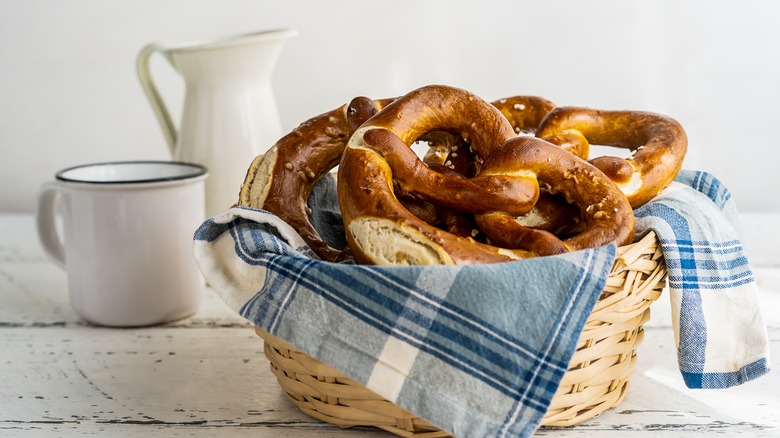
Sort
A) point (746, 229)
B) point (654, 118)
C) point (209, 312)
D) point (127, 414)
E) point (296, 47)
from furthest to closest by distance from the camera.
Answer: point (296, 47), point (746, 229), point (209, 312), point (654, 118), point (127, 414)

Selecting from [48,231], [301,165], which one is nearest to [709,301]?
[301,165]

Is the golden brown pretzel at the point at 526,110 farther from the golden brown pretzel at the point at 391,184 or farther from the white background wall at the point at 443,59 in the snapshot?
the white background wall at the point at 443,59

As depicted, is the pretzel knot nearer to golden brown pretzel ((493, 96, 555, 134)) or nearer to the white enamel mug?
golden brown pretzel ((493, 96, 555, 134))

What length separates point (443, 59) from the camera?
163cm

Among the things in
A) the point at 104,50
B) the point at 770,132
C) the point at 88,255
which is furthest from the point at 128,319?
the point at 770,132

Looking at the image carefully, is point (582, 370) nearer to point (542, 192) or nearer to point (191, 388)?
point (542, 192)

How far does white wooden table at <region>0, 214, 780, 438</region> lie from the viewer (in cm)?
78

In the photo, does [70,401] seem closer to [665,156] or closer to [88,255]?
[88,255]

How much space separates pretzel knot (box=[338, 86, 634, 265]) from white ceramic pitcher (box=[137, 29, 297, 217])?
17.5 inches

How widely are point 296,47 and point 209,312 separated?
0.70 m

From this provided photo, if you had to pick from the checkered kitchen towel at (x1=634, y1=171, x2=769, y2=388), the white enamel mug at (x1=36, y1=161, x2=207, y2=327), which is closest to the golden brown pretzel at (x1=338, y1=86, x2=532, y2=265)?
the checkered kitchen towel at (x1=634, y1=171, x2=769, y2=388)

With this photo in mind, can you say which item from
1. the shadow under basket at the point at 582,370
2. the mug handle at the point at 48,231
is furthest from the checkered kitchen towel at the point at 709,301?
the mug handle at the point at 48,231

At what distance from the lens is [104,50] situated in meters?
1.67

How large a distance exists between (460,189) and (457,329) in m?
0.17
